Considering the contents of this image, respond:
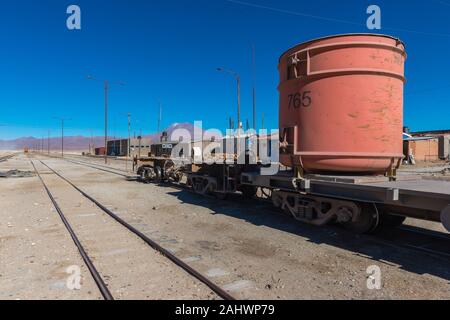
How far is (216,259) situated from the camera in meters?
5.78

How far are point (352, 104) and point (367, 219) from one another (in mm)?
2234

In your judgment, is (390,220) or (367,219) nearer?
(367,219)

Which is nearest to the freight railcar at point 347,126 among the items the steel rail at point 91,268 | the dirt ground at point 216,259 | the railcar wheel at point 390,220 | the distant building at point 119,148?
the railcar wheel at point 390,220

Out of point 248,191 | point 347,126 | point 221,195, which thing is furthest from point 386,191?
point 221,195

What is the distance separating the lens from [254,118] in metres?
30.4

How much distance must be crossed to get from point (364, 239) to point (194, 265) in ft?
11.1

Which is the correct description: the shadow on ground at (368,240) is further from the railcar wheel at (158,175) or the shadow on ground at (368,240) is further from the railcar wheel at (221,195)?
the railcar wheel at (158,175)

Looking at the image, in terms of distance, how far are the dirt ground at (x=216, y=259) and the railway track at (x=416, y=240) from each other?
8.5 inches

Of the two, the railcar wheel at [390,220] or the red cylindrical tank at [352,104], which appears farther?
the railcar wheel at [390,220]

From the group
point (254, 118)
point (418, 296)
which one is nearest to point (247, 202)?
point (418, 296)

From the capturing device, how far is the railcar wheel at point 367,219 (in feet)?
21.5

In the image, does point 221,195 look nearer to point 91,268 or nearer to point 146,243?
point 146,243

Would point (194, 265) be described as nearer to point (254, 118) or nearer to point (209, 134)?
point (209, 134)

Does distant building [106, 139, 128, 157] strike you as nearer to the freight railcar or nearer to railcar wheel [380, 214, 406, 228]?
the freight railcar
